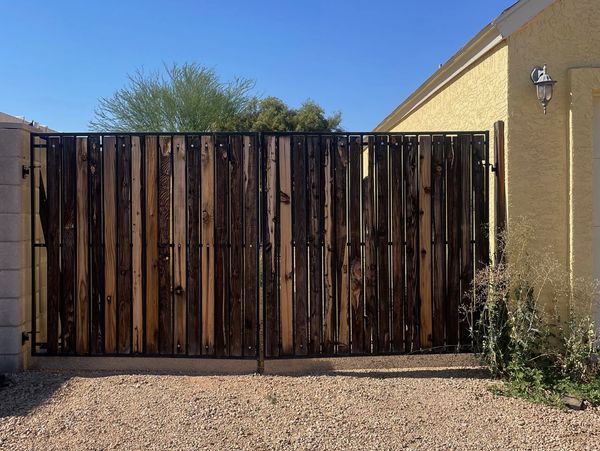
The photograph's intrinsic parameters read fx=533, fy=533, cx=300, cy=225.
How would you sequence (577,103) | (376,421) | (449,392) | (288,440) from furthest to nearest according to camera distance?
(577,103) < (449,392) < (376,421) < (288,440)

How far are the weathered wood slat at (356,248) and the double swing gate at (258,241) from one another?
0.05 ft

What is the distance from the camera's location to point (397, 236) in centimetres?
523

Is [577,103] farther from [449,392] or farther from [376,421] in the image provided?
[376,421]

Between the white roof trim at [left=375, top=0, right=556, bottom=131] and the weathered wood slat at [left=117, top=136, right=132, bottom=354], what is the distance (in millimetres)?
3650

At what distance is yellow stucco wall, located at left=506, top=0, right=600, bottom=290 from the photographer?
16.6 ft

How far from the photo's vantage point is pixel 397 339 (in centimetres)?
525

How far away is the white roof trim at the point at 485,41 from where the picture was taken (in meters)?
4.98

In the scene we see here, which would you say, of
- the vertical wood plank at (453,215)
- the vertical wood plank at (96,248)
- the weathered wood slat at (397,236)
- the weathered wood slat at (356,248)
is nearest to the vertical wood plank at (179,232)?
A: the vertical wood plank at (96,248)

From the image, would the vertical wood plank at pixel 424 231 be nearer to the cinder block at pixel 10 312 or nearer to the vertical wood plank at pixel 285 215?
the vertical wood plank at pixel 285 215

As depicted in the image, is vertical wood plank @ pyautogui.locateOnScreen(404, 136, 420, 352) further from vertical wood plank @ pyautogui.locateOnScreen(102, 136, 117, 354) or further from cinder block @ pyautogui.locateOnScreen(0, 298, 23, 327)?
cinder block @ pyautogui.locateOnScreen(0, 298, 23, 327)

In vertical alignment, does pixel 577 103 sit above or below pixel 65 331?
above

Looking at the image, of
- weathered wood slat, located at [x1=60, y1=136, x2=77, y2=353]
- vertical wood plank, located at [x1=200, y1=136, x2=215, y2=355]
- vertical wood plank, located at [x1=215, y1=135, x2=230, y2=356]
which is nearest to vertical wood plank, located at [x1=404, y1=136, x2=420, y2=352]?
vertical wood plank, located at [x1=215, y1=135, x2=230, y2=356]

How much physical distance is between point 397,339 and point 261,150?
7.50 feet

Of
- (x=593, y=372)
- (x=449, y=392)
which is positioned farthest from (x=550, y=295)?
(x=449, y=392)
